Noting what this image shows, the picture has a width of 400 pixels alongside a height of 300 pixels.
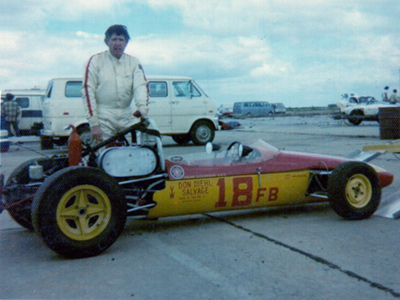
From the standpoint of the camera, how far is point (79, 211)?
3.53m

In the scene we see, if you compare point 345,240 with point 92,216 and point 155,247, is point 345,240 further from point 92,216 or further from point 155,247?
point 92,216

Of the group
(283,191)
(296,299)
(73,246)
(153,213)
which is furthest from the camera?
(283,191)

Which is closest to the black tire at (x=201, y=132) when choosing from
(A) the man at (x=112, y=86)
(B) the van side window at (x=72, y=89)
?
(B) the van side window at (x=72, y=89)

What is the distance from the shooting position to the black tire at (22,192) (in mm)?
3834

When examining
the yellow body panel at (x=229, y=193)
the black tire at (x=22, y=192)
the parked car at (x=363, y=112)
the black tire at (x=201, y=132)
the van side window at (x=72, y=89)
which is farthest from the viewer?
the parked car at (x=363, y=112)

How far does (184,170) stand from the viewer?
424cm

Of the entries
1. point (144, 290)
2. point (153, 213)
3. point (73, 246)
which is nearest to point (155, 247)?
point (153, 213)

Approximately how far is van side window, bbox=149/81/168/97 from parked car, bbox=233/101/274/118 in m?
43.6

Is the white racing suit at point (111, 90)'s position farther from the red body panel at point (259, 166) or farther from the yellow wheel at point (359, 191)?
the yellow wheel at point (359, 191)

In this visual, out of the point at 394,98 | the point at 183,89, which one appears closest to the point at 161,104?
the point at 183,89

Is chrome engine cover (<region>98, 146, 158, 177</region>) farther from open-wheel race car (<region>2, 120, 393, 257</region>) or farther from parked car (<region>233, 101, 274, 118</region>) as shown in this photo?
parked car (<region>233, 101, 274, 118</region>)

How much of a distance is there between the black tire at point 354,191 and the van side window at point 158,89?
9698mm

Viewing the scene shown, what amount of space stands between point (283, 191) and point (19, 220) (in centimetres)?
252

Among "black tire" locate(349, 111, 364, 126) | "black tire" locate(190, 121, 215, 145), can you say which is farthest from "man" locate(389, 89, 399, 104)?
"black tire" locate(190, 121, 215, 145)
